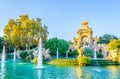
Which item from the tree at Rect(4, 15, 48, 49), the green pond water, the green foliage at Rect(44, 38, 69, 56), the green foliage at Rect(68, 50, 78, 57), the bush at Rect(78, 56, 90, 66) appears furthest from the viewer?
the green foliage at Rect(68, 50, 78, 57)

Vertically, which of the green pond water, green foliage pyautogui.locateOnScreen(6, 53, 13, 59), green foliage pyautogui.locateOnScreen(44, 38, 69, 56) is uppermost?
green foliage pyautogui.locateOnScreen(44, 38, 69, 56)

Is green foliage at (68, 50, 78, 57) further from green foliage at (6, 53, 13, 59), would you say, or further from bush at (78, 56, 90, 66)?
bush at (78, 56, 90, 66)

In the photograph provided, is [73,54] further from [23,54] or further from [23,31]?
[23,31]

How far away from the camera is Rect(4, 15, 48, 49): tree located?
53875mm

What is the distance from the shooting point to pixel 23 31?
54.2m

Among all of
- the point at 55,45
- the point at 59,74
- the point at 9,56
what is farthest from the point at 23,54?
the point at 59,74

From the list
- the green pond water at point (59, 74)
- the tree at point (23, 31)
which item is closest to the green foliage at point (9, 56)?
the tree at point (23, 31)

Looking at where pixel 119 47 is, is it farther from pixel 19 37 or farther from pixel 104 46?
pixel 19 37

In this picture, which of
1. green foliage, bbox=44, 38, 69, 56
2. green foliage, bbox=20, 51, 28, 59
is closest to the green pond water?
green foliage, bbox=20, 51, 28, 59

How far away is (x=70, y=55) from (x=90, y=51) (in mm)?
8280

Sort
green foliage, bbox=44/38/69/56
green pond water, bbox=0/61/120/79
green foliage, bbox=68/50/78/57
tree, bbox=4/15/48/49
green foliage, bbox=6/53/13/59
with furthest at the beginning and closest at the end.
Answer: green foliage, bbox=68/50/78/57
green foliage, bbox=6/53/13/59
green foliage, bbox=44/38/69/56
tree, bbox=4/15/48/49
green pond water, bbox=0/61/120/79

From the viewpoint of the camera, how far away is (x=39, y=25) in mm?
55906

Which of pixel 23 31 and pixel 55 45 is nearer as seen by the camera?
pixel 23 31

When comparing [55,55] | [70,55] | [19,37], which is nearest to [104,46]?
[70,55]
